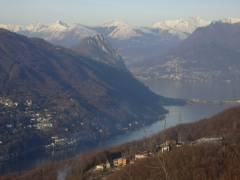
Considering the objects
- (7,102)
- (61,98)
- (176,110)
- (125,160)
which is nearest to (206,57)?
(176,110)

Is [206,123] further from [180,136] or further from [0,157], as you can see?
[0,157]

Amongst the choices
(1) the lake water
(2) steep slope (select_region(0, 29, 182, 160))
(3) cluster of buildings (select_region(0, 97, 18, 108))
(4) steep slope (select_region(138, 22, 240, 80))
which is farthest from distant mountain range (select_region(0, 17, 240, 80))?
(3) cluster of buildings (select_region(0, 97, 18, 108))

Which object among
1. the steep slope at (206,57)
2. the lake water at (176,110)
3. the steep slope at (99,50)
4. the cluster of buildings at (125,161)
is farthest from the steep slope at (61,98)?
the steep slope at (206,57)

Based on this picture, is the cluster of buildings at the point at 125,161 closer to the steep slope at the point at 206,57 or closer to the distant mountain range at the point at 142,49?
the distant mountain range at the point at 142,49

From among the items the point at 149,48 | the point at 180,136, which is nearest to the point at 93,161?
the point at 180,136

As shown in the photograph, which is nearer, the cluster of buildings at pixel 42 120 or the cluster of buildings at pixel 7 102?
the cluster of buildings at pixel 42 120

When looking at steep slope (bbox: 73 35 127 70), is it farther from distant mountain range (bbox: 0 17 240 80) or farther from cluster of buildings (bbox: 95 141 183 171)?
cluster of buildings (bbox: 95 141 183 171)
